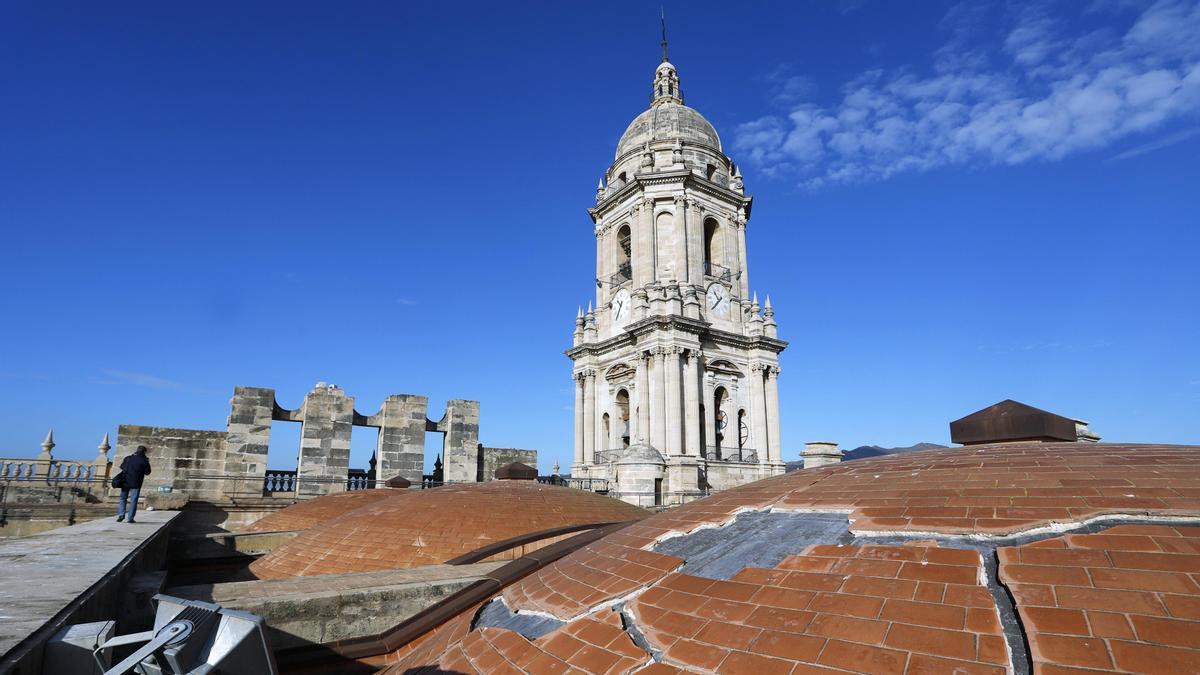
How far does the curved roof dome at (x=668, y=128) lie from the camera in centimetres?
3316

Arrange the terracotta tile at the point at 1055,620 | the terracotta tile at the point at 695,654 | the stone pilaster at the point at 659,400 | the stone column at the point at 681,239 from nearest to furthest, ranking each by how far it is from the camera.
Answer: the terracotta tile at the point at 1055,620 → the terracotta tile at the point at 695,654 → the stone pilaster at the point at 659,400 → the stone column at the point at 681,239

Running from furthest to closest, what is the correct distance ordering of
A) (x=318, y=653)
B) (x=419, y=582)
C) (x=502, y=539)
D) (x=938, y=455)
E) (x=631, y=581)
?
1. (x=502, y=539)
2. (x=419, y=582)
3. (x=318, y=653)
4. (x=938, y=455)
5. (x=631, y=581)

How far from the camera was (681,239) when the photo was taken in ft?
99.1

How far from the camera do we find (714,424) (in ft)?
94.4

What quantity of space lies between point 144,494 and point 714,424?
21836mm

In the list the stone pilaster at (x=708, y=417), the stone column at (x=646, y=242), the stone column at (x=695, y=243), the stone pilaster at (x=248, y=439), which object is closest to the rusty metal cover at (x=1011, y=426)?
the stone pilaster at (x=248, y=439)

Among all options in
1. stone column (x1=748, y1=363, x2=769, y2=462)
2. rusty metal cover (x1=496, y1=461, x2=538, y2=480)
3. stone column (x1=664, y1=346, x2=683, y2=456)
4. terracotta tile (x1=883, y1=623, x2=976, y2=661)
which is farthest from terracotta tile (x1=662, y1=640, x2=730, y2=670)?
stone column (x1=748, y1=363, x2=769, y2=462)

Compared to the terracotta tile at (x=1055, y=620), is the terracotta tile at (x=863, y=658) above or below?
below

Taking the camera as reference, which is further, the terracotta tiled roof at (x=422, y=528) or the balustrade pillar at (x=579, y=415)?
the balustrade pillar at (x=579, y=415)

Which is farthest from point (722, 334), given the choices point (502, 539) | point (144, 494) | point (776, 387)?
point (144, 494)

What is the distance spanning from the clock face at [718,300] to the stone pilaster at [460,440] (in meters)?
14.5

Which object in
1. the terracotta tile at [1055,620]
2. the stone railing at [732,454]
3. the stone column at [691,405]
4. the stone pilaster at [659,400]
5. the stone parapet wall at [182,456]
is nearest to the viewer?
the terracotta tile at [1055,620]

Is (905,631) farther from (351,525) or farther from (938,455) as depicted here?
(351,525)

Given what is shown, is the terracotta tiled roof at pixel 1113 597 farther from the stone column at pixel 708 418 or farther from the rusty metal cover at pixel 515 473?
the stone column at pixel 708 418
